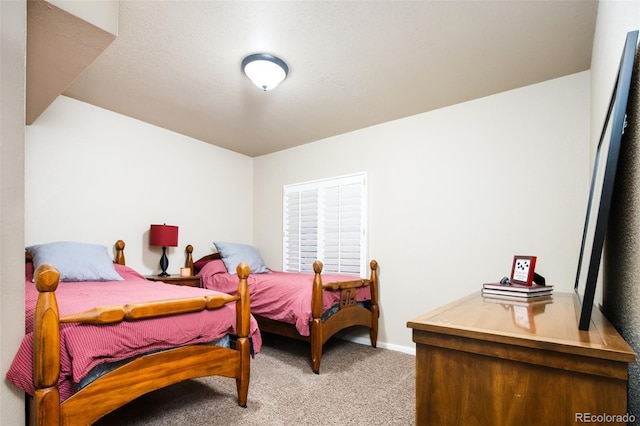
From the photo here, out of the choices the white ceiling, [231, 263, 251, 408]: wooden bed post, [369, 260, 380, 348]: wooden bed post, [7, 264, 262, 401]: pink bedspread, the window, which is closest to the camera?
[7, 264, 262, 401]: pink bedspread

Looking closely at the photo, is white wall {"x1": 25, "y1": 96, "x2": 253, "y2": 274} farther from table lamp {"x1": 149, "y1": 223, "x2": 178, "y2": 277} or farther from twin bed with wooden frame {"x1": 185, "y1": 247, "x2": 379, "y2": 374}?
twin bed with wooden frame {"x1": 185, "y1": 247, "x2": 379, "y2": 374}

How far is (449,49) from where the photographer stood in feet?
7.41

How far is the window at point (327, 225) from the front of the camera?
3744 mm

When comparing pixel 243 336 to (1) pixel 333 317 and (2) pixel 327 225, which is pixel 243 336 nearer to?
(1) pixel 333 317

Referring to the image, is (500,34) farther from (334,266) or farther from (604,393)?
(334,266)

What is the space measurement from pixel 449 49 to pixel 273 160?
2.89 metres

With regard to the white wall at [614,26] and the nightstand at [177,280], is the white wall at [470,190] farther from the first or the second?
the nightstand at [177,280]

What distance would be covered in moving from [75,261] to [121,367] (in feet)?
5.16

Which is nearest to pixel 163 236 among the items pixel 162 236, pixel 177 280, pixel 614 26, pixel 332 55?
pixel 162 236

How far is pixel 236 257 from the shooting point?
12.9 ft

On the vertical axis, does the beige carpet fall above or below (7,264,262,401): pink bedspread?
below

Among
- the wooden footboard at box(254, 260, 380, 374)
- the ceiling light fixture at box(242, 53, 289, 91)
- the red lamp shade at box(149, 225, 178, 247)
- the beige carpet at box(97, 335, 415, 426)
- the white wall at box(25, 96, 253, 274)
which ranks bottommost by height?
the beige carpet at box(97, 335, 415, 426)

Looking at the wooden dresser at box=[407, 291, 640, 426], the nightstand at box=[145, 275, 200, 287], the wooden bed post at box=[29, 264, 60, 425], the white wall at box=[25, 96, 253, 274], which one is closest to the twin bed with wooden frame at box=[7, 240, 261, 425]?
the wooden bed post at box=[29, 264, 60, 425]

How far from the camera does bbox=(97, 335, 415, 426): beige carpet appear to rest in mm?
2002
